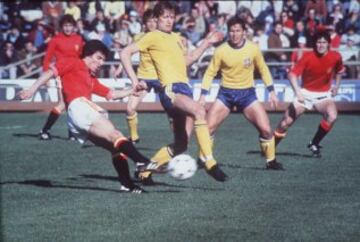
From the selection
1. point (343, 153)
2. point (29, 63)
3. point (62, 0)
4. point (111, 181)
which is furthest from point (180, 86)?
point (62, 0)

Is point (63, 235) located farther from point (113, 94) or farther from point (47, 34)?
point (47, 34)

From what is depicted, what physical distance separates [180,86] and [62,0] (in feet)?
69.2

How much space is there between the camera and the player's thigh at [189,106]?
1137 centimetres

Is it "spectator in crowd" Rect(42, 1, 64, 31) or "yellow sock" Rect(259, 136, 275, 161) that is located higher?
"yellow sock" Rect(259, 136, 275, 161)

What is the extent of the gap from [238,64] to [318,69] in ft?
7.51

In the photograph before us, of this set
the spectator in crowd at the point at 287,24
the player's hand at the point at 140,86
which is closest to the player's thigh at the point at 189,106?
the player's hand at the point at 140,86

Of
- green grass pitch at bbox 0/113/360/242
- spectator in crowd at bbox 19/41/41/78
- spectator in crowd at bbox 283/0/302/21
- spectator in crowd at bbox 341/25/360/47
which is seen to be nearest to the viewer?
green grass pitch at bbox 0/113/360/242

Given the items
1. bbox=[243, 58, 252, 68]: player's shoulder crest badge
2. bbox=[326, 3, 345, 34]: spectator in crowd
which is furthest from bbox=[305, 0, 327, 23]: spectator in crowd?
bbox=[243, 58, 252, 68]: player's shoulder crest badge

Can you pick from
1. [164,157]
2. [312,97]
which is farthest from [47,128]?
[164,157]

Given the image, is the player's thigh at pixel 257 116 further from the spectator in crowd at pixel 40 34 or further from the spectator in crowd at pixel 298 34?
the spectator in crowd at pixel 40 34

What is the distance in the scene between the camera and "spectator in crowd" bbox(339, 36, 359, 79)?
26.0 m

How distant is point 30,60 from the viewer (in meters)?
26.9

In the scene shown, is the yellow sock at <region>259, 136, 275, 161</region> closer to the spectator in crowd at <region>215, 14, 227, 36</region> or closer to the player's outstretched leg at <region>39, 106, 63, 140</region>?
the player's outstretched leg at <region>39, 106, 63, 140</region>

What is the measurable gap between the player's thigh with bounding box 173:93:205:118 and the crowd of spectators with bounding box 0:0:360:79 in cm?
1454
